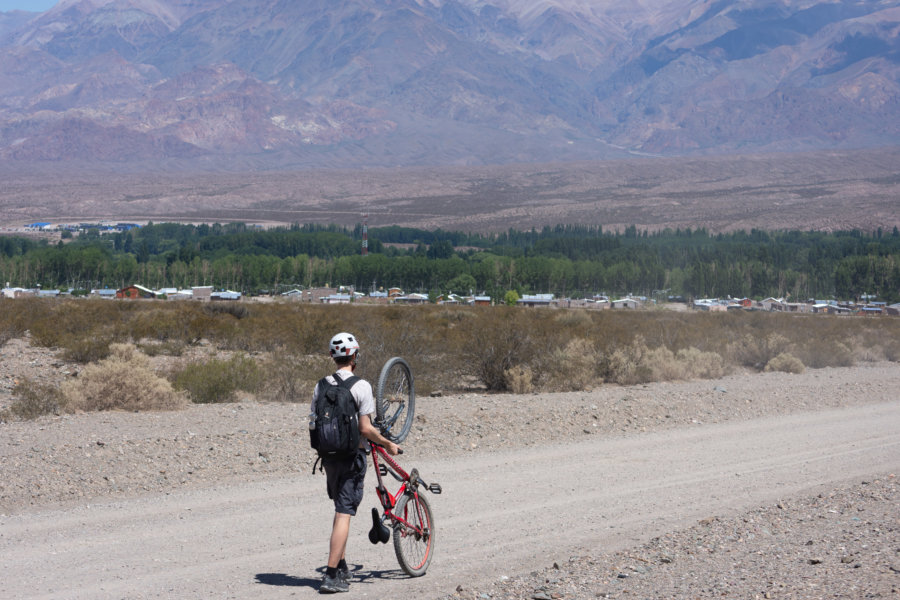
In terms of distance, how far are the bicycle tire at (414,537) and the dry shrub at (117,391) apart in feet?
33.9

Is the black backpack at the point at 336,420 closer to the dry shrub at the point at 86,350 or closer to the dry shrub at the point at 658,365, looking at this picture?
the dry shrub at the point at 658,365

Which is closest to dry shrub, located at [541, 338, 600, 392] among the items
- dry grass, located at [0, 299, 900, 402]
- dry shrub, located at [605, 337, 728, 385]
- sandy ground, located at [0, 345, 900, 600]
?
dry grass, located at [0, 299, 900, 402]

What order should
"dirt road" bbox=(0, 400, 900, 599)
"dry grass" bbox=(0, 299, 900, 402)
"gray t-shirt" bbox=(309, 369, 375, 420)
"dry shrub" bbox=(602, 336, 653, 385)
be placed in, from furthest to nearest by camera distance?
"dry shrub" bbox=(602, 336, 653, 385), "dry grass" bbox=(0, 299, 900, 402), "dirt road" bbox=(0, 400, 900, 599), "gray t-shirt" bbox=(309, 369, 375, 420)

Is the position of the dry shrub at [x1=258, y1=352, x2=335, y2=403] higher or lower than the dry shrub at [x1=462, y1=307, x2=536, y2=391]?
lower

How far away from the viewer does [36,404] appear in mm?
17219

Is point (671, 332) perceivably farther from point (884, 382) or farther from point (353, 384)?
point (353, 384)

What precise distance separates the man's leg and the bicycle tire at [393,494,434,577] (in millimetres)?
511

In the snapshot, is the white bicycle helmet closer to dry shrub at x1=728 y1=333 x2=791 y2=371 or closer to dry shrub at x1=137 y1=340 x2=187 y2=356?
dry shrub at x1=137 y1=340 x2=187 y2=356

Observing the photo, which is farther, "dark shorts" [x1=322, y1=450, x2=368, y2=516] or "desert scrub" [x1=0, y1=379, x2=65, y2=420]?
"desert scrub" [x1=0, y1=379, x2=65, y2=420]

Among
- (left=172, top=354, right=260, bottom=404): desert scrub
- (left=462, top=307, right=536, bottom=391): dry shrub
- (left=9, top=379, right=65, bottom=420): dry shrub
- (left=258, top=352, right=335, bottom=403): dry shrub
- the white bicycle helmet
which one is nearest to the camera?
the white bicycle helmet

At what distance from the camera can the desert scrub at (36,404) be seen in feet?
55.4

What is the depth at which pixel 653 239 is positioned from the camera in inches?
6713

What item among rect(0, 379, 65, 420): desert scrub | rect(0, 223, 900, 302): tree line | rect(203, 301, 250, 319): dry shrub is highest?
rect(0, 223, 900, 302): tree line

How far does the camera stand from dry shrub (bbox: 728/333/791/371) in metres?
30.0
